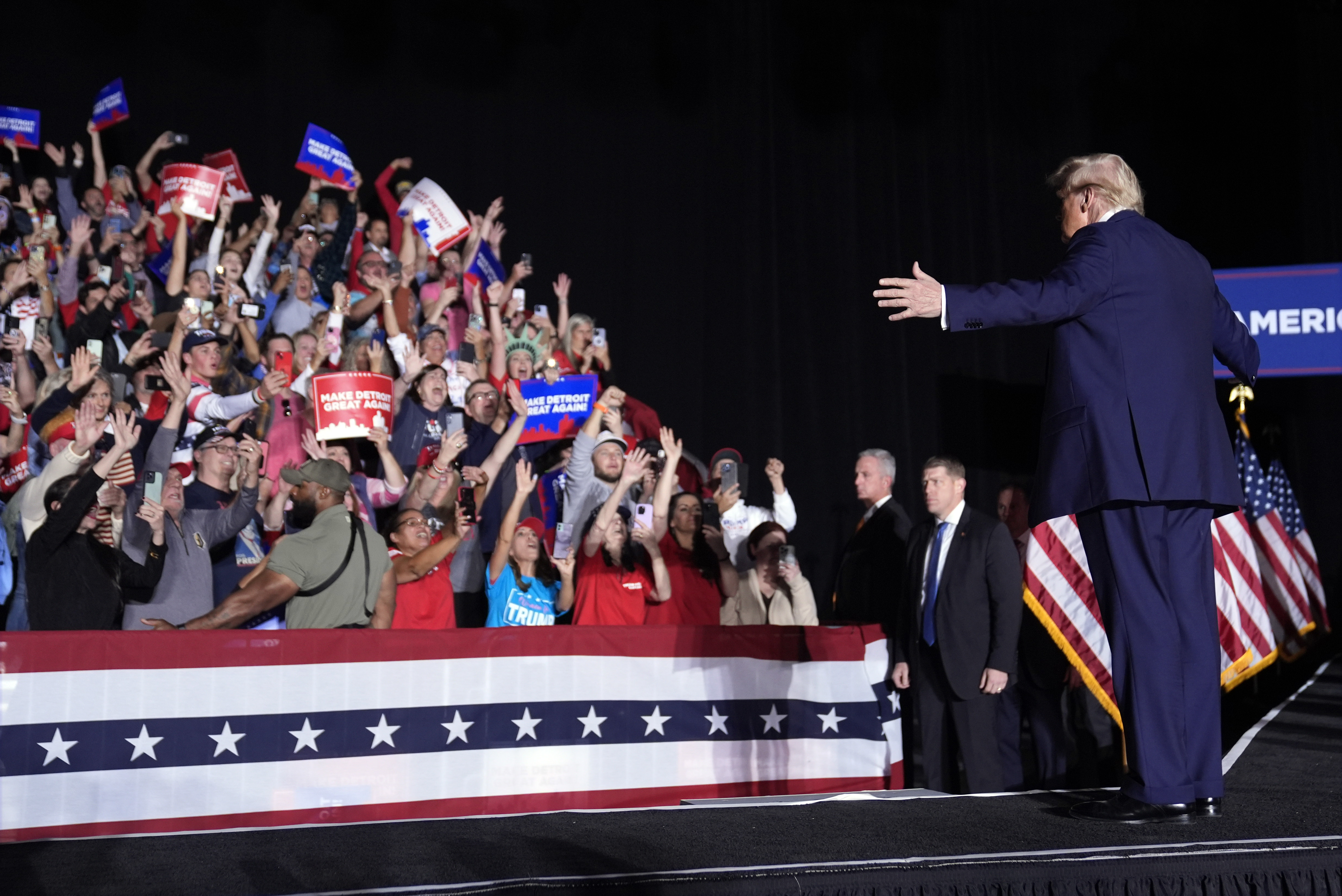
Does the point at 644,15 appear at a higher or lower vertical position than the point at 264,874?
higher

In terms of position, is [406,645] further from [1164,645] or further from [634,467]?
[1164,645]

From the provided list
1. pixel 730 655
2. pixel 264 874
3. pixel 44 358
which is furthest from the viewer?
pixel 44 358

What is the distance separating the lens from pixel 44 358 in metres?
6.66

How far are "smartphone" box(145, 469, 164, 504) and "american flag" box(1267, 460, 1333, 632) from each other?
6928mm

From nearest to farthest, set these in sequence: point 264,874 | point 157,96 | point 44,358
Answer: point 264,874, point 44,358, point 157,96

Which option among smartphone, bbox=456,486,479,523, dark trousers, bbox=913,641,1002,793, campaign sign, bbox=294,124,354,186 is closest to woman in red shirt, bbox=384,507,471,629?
smartphone, bbox=456,486,479,523

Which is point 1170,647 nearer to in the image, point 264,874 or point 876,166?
point 264,874

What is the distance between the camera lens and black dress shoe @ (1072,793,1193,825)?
2.41 meters

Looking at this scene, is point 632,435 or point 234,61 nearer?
point 632,435

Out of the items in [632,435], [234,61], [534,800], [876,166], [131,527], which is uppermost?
[234,61]

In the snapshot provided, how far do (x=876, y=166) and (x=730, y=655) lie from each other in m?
6.32

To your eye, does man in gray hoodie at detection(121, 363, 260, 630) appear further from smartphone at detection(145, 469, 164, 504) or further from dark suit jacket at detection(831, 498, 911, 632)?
dark suit jacket at detection(831, 498, 911, 632)

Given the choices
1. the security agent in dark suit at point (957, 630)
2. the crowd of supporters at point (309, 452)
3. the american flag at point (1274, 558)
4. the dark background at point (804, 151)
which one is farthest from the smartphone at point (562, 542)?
the american flag at point (1274, 558)

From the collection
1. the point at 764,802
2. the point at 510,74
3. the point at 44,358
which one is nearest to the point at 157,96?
the point at 510,74
